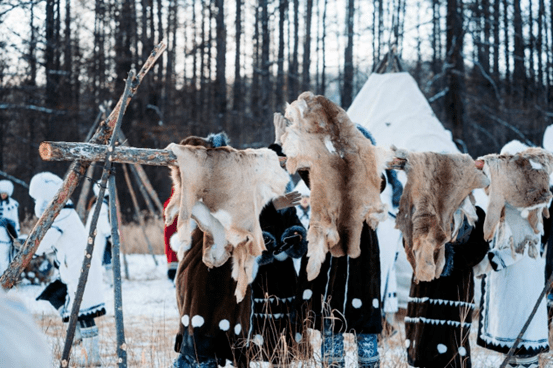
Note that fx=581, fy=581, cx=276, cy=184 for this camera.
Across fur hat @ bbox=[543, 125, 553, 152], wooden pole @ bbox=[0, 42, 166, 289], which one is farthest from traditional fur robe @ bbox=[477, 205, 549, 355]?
wooden pole @ bbox=[0, 42, 166, 289]

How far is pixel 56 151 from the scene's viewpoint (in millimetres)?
2092

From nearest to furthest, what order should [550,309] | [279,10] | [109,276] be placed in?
[550,309]
[109,276]
[279,10]

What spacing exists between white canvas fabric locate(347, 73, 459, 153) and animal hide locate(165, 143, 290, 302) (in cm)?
377

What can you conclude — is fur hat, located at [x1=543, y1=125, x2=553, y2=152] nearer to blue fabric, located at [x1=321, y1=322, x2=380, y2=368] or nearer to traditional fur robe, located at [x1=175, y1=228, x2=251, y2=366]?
blue fabric, located at [x1=321, y1=322, x2=380, y2=368]

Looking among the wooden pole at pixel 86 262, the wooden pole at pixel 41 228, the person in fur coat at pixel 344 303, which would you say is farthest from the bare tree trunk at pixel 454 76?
the wooden pole at pixel 41 228

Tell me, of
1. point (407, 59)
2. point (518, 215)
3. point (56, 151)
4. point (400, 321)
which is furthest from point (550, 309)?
point (407, 59)

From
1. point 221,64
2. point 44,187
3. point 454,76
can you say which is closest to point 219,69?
point 221,64

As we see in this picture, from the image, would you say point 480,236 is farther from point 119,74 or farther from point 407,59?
point 407,59

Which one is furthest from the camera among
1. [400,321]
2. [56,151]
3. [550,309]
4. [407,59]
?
[407,59]

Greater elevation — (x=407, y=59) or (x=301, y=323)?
(x=407, y=59)

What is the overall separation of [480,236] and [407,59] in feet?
52.7

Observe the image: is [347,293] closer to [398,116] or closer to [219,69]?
[398,116]

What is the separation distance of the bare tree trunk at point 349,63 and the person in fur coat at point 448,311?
12.7m

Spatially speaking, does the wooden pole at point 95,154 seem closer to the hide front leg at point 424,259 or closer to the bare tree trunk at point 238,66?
the hide front leg at point 424,259
